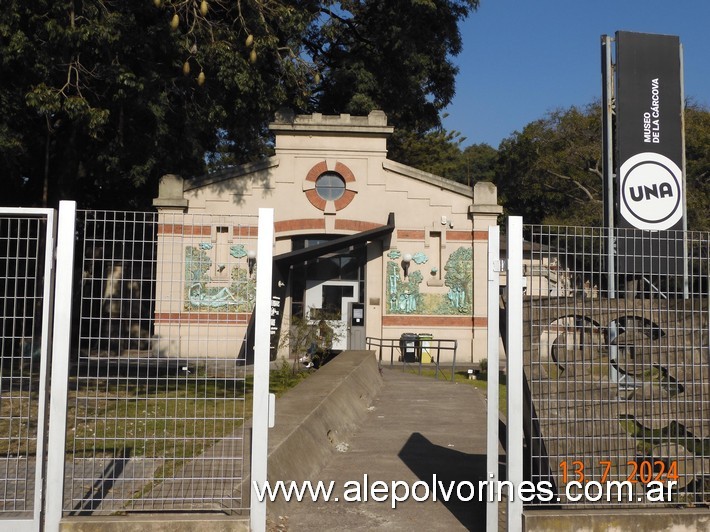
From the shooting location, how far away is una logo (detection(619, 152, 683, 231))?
35.9 feet

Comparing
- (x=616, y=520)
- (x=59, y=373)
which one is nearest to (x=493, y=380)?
(x=616, y=520)

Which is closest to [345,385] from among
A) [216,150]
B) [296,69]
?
[296,69]

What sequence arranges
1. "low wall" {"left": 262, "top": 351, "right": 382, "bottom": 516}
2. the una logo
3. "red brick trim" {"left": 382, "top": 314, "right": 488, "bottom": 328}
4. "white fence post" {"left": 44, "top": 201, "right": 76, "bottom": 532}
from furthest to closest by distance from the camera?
1. "red brick trim" {"left": 382, "top": 314, "right": 488, "bottom": 328}
2. the una logo
3. "low wall" {"left": 262, "top": 351, "right": 382, "bottom": 516}
4. "white fence post" {"left": 44, "top": 201, "right": 76, "bottom": 532}

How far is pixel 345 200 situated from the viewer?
2384cm

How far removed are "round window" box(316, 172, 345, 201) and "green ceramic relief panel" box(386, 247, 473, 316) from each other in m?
2.56

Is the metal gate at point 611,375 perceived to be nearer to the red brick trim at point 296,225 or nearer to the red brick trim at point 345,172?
the red brick trim at point 296,225

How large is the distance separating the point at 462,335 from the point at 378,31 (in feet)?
35.7

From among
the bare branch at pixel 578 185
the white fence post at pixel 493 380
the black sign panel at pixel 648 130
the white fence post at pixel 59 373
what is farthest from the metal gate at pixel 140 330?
the bare branch at pixel 578 185

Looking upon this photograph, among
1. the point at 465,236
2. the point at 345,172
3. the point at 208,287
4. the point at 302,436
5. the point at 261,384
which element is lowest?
the point at 302,436

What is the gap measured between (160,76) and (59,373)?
45.8 ft

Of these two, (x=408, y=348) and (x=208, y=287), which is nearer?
(x=208, y=287)

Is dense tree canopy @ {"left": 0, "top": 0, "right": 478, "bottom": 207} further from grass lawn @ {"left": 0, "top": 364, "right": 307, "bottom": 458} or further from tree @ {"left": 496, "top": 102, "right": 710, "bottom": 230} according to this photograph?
tree @ {"left": 496, "top": 102, "right": 710, "bottom": 230}

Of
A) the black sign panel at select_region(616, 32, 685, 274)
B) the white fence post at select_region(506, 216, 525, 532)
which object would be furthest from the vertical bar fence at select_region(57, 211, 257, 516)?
the black sign panel at select_region(616, 32, 685, 274)

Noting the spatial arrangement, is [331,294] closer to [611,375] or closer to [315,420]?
[315,420]
